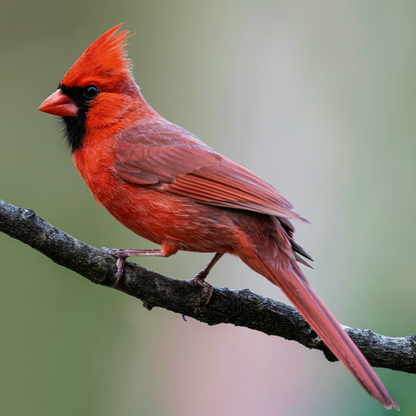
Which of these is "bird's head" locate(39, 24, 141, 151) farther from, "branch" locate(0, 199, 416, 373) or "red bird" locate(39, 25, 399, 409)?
"branch" locate(0, 199, 416, 373)

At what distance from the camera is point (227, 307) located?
2.17m

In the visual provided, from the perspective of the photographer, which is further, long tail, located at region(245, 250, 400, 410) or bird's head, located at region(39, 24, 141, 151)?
bird's head, located at region(39, 24, 141, 151)

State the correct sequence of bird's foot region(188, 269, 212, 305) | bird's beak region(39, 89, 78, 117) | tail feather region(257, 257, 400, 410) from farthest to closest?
bird's beak region(39, 89, 78, 117)
bird's foot region(188, 269, 212, 305)
tail feather region(257, 257, 400, 410)

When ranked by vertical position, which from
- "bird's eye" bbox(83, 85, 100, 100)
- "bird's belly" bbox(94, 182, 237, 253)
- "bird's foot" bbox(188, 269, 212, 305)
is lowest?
"bird's foot" bbox(188, 269, 212, 305)

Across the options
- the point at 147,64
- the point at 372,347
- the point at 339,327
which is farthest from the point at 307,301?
the point at 147,64

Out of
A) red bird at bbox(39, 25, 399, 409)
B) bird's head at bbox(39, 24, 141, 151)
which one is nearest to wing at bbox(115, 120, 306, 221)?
red bird at bbox(39, 25, 399, 409)

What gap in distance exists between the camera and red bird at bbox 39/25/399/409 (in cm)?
199

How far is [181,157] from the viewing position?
87.4 inches

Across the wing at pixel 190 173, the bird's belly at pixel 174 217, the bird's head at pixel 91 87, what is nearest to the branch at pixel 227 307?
the bird's belly at pixel 174 217

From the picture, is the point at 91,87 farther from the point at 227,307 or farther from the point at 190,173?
the point at 227,307

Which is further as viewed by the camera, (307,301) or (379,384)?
(307,301)

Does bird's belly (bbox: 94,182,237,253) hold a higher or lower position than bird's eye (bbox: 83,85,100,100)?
lower

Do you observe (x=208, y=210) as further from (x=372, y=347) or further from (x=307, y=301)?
(x=372, y=347)

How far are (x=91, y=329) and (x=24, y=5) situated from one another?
2918mm
